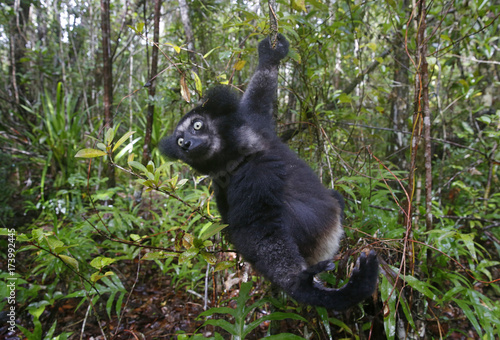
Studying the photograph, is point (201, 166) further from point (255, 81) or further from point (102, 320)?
point (102, 320)

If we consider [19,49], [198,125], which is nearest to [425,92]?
[198,125]

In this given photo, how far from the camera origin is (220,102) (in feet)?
8.48

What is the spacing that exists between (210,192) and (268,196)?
2.40 meters

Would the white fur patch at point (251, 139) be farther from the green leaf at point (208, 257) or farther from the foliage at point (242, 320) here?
the foliage at point (242, 320)

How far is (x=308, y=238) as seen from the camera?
224cm

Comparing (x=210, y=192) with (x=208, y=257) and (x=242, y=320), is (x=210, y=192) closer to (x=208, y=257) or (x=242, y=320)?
(x=208, y=257)

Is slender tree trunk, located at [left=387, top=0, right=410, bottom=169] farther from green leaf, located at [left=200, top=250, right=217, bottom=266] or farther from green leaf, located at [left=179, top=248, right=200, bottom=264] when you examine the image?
green leaf, located at [left=179, top=248, right=200, bottom=264]

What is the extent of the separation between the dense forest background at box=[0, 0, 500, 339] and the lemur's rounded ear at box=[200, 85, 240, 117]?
12 centimetres

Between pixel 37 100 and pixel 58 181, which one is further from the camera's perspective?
pixel 37 100

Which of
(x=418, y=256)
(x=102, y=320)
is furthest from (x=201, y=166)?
(x=102, y=320)

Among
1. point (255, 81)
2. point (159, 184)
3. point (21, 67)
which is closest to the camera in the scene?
point (159, 184)

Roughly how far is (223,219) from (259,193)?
59cm

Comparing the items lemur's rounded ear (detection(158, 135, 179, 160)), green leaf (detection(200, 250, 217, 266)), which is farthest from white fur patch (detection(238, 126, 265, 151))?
green leaf (detection(200, 250, 217, 266))

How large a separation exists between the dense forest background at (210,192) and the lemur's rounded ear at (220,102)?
12 cm
